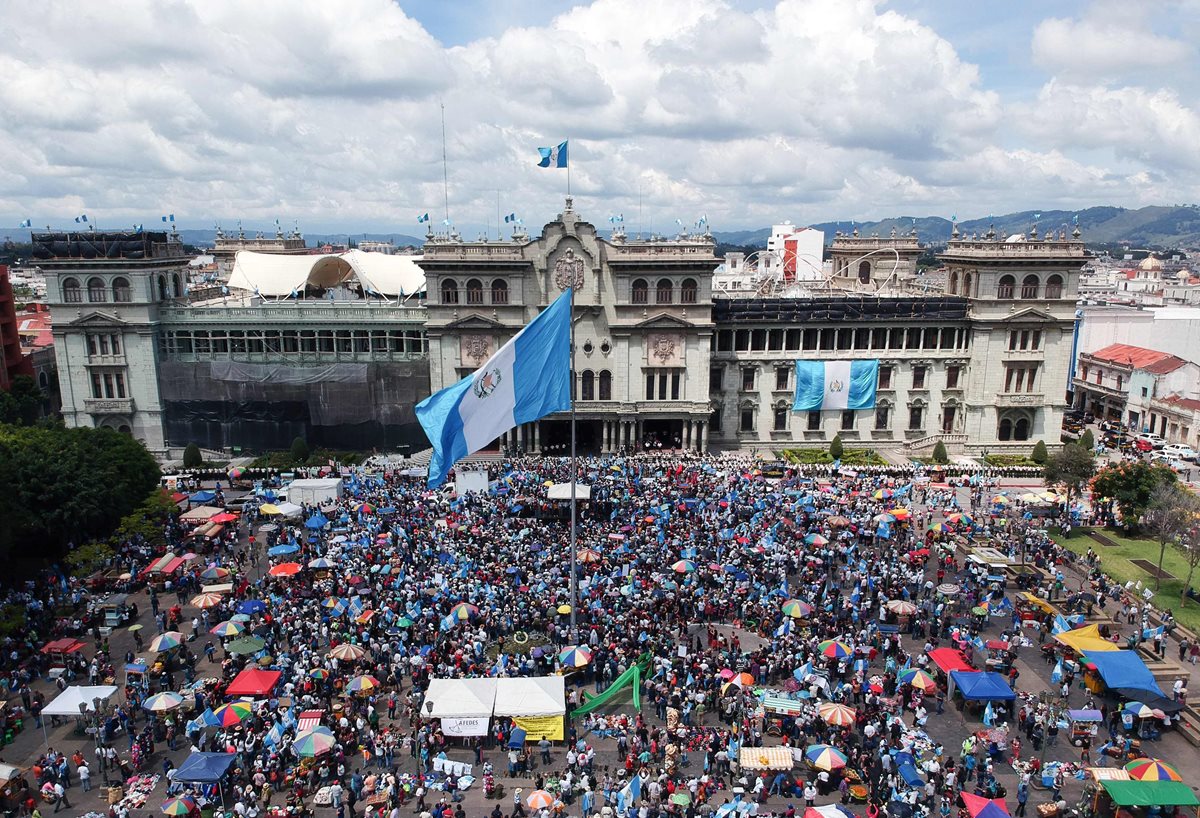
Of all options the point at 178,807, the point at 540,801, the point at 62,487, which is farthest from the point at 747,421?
the point at 178,807

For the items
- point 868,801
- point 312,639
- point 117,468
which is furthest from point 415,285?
point 868,801

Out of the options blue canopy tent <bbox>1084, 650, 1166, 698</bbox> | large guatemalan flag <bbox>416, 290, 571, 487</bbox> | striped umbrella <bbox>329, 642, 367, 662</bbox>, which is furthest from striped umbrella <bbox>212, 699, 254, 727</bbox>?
blue canopy tent <bbox>1084, 650, 1166, 698</bbox>

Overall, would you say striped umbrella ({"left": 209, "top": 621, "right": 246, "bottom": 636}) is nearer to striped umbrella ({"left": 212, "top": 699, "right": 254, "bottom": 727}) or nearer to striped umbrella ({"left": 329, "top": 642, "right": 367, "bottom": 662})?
striped umbrella ({"left": 329, "top": 642, "right": 367, "bottom": 662})

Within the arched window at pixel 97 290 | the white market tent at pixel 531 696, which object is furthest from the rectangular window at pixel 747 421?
the arched window at pixel 97 290

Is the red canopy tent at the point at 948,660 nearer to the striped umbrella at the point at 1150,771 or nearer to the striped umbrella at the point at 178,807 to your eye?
the striped umbrella at the point at 1150,771

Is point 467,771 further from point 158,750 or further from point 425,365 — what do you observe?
point 425,365

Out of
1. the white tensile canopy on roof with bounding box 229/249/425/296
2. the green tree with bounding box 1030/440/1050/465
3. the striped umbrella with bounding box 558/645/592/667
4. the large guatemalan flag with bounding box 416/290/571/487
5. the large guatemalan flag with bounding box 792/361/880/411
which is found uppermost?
the white tensile canopy on roof with bounding box 229/249/425/296
